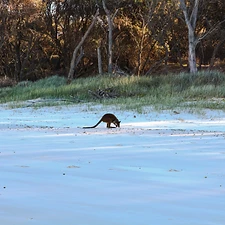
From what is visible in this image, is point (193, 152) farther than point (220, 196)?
Yes

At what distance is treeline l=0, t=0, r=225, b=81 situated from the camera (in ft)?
107

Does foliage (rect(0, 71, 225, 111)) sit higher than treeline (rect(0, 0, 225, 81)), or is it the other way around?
treeline (rect(0, 0, 225, 81))

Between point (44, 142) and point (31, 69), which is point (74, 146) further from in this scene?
point (31, 69)

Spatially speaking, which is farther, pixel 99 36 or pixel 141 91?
pixel 99 36

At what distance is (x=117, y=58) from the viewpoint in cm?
3481

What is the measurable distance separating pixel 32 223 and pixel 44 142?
16.5 ft

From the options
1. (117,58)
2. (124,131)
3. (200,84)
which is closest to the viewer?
(124,131)

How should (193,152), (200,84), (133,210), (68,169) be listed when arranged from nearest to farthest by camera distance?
(133,210)
(68,169)
(193,152)
(200,84)

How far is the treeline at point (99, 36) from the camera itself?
32594 mm

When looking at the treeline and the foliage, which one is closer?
the foliage

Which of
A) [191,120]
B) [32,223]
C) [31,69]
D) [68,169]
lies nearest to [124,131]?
[191,120]

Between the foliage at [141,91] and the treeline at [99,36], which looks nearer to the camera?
the foliage at [141,91]

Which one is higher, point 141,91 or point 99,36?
point 99,36

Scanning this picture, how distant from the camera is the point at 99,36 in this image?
115 feet
